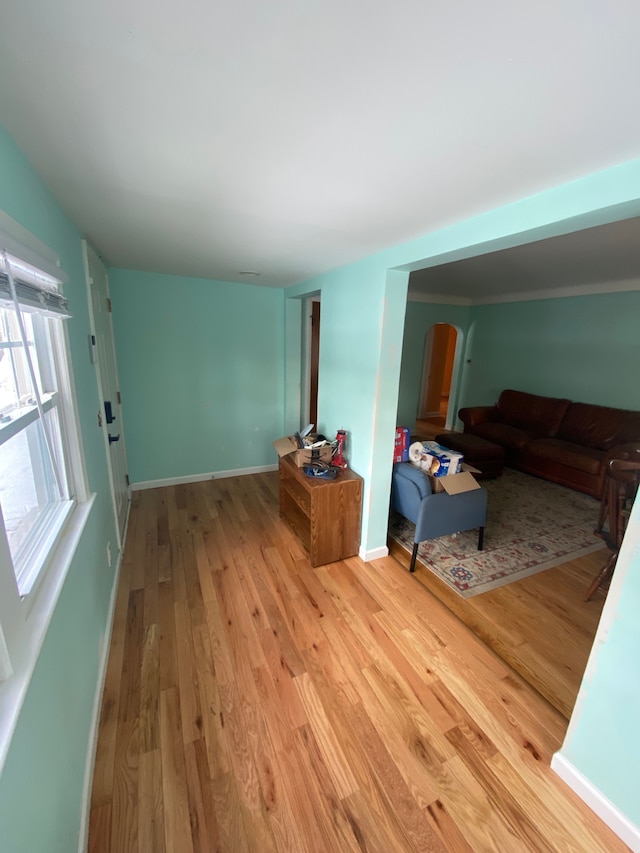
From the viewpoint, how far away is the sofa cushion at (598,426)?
370 cm

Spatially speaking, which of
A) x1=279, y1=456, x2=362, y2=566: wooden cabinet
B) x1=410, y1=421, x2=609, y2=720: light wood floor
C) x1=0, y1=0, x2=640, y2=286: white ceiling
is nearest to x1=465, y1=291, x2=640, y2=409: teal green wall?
x1=410, y1=421, x2=609, y2=720: light wood floor

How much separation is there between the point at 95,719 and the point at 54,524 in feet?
2.80

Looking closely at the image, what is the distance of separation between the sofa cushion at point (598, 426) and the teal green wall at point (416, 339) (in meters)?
2.11

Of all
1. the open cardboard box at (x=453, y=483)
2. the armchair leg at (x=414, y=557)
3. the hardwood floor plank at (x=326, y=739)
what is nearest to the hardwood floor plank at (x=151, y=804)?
the hardwood floor plank at (x=326, y=739)

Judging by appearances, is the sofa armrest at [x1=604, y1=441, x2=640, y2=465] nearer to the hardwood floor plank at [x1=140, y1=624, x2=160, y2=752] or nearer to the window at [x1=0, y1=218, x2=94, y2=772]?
the hardwood floor plank at [x1=140, y1=624, x2=160, y2=752]

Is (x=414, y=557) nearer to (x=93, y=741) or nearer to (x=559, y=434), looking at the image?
(x=93, y=741)

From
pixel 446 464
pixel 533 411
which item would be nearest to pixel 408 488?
pixel 446 464

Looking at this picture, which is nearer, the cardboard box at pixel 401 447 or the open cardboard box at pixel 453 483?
→ the open cardboard box at pixel 453 483

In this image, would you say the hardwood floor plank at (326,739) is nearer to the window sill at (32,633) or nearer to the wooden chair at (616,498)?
the window sill at (32,633)

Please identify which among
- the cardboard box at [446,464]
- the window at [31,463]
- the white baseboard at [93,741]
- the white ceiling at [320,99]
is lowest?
the white baseboard at [93,741]

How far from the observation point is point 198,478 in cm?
369

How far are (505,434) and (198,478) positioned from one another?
155 inches

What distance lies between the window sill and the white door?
1.11 meters

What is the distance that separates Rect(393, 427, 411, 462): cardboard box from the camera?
8.47ft
